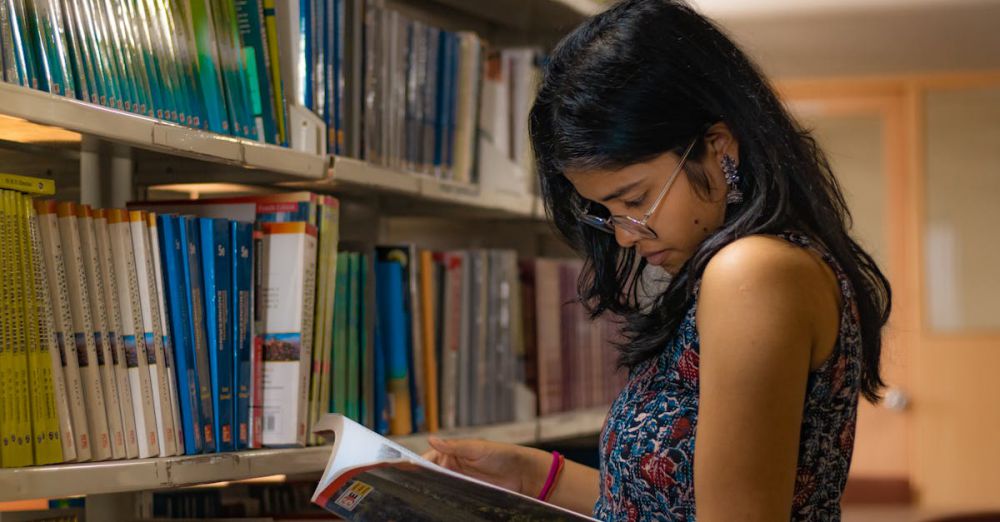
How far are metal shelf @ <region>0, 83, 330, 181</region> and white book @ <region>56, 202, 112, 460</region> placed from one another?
111 mm

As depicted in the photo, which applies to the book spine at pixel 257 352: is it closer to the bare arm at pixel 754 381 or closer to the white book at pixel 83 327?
the white book at pixel 83 327

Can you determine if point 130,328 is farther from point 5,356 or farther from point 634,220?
point 634,220

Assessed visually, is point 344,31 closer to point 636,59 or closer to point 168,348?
point 168,348

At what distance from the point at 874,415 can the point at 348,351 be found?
3.82 metres

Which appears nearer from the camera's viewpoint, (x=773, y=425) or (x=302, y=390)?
(x=773, y=425)

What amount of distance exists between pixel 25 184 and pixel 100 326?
7.7 inches

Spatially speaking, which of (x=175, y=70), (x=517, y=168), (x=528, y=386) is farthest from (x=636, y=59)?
(x=528, y=386)

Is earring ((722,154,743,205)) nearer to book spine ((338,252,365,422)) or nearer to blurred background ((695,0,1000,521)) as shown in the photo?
book spine ((338,252,365,422))

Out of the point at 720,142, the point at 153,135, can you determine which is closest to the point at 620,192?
the point at 720,142

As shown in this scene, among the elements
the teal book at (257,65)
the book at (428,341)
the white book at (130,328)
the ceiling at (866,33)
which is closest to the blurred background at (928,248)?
the ceiling at (866,33)

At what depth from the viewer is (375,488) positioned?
46.5 inches

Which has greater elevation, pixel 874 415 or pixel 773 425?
pixel 773 425

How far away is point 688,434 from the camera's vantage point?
3.63ft

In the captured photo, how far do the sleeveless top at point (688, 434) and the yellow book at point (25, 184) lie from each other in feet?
2.31
